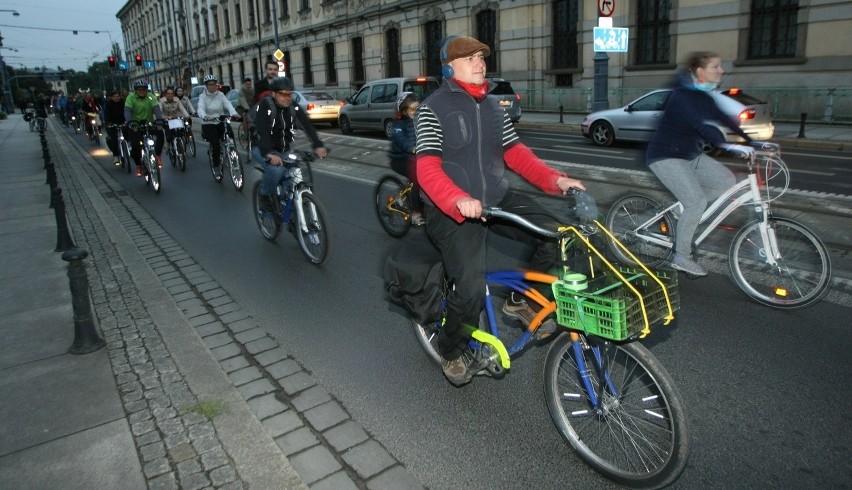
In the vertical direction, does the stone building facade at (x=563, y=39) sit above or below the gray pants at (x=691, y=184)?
above

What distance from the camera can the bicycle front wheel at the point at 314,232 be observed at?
20.2 feet

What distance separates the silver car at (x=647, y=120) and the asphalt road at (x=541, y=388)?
9.14 meters

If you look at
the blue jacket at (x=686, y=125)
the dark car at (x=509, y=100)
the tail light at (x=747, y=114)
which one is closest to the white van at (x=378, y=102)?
the dark car at (x=509, y=100)

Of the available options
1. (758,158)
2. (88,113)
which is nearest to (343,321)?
(758,158)

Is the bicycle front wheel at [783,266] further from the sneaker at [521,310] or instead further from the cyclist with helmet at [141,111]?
the cyclist with helmet at [141,111]

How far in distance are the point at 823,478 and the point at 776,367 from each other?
1.11 metres

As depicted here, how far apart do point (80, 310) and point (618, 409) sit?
3485 millimetres

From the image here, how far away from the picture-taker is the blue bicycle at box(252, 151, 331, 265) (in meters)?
6.21

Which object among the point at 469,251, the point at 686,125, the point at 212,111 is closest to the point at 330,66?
the point at 212,111

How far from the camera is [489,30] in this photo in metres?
28.0

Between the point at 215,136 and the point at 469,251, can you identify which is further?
the point at 215,136

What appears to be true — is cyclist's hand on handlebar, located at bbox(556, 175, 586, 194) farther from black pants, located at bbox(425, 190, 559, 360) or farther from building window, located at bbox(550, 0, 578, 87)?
building window, located at bbox(550, 0, 578, 87)

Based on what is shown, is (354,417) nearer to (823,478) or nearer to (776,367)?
(823,478)

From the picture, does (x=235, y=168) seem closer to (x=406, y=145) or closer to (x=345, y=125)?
(x=406, y=145)
